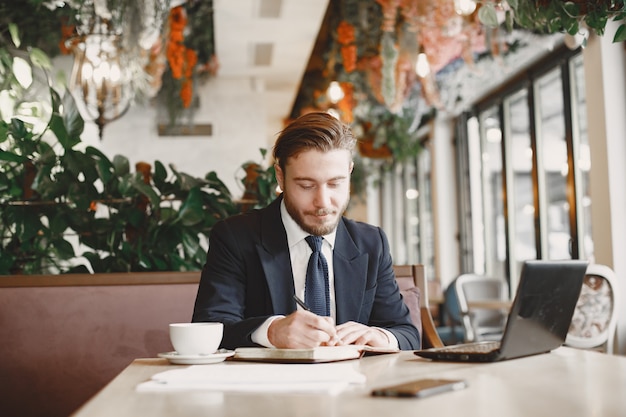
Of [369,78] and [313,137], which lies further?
[369,78]

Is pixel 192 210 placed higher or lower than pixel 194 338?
higher

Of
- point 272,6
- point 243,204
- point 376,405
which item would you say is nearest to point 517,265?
point 272,6

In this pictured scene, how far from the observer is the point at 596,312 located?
4391 mm

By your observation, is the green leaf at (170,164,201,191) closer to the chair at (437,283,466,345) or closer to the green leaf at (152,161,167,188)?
the green leaf at (152,161,167,188)

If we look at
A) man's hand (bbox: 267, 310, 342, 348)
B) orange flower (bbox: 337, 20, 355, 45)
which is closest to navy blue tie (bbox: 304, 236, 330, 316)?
man's hand (bbox: 267, 310, 342, 348)

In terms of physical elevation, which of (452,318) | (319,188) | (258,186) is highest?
(258,186)

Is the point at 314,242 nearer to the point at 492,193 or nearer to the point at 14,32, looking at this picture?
the point at 14,32

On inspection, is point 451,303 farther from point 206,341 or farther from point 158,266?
point 206,341

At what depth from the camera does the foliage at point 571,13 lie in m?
2.32

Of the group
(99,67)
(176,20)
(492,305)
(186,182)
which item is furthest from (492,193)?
(186,182)

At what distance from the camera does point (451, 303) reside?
7426 millimetres

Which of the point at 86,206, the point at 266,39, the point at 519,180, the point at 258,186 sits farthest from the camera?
the point at 519,180

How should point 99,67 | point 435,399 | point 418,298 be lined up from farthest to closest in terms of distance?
point 99,67, point 418,298, point 435,399

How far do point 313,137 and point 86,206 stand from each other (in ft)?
4.98
